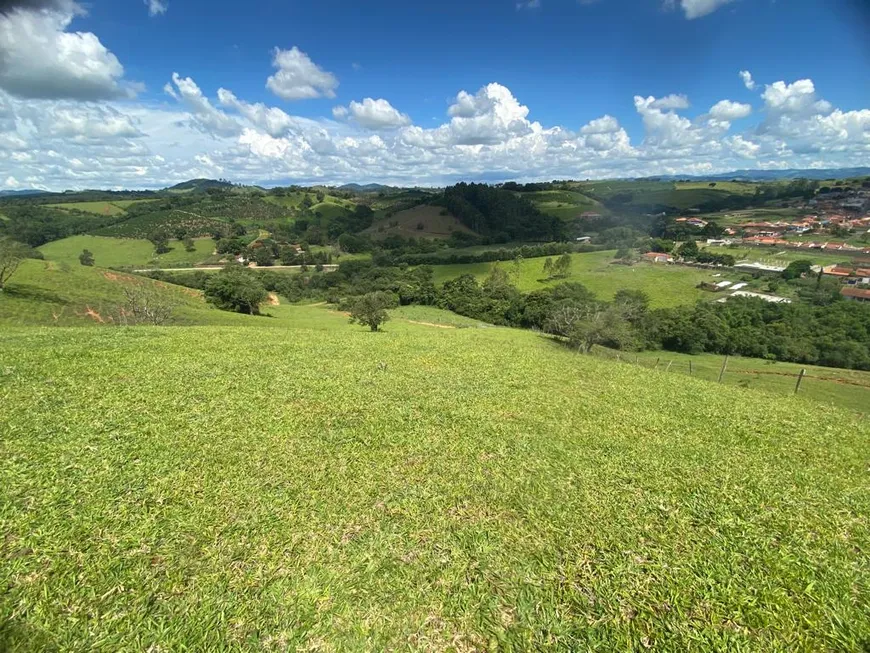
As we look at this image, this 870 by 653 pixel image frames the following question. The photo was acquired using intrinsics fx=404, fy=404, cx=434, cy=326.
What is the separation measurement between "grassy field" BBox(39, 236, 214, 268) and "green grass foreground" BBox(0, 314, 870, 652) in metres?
145

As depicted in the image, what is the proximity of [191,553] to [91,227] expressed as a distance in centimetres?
21036

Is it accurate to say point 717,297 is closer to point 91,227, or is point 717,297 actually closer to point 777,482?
point 777,482

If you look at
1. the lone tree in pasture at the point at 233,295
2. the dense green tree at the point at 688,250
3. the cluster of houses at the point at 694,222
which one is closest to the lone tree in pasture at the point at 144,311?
the lone tree in pasture at the point at 233,295

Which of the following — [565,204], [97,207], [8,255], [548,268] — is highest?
[97,207]

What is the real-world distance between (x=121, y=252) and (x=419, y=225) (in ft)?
367

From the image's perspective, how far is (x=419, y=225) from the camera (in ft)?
608

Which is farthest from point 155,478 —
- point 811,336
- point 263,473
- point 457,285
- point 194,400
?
point 457,285

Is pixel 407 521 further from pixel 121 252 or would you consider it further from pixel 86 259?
pixel 121 252

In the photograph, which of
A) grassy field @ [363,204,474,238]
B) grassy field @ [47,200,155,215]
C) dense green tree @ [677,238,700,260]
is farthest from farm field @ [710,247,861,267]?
grassy field @ [47,200,155,215]

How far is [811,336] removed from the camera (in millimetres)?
57375

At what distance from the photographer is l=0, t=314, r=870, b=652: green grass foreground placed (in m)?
4.50

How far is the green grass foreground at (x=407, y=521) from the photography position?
4.50m

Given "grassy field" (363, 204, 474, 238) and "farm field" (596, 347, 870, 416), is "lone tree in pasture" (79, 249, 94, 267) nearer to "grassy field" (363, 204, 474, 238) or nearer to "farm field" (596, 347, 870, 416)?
"grassy field" (363, 204, 474, 238)

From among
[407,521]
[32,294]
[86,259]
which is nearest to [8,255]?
[32,294]
